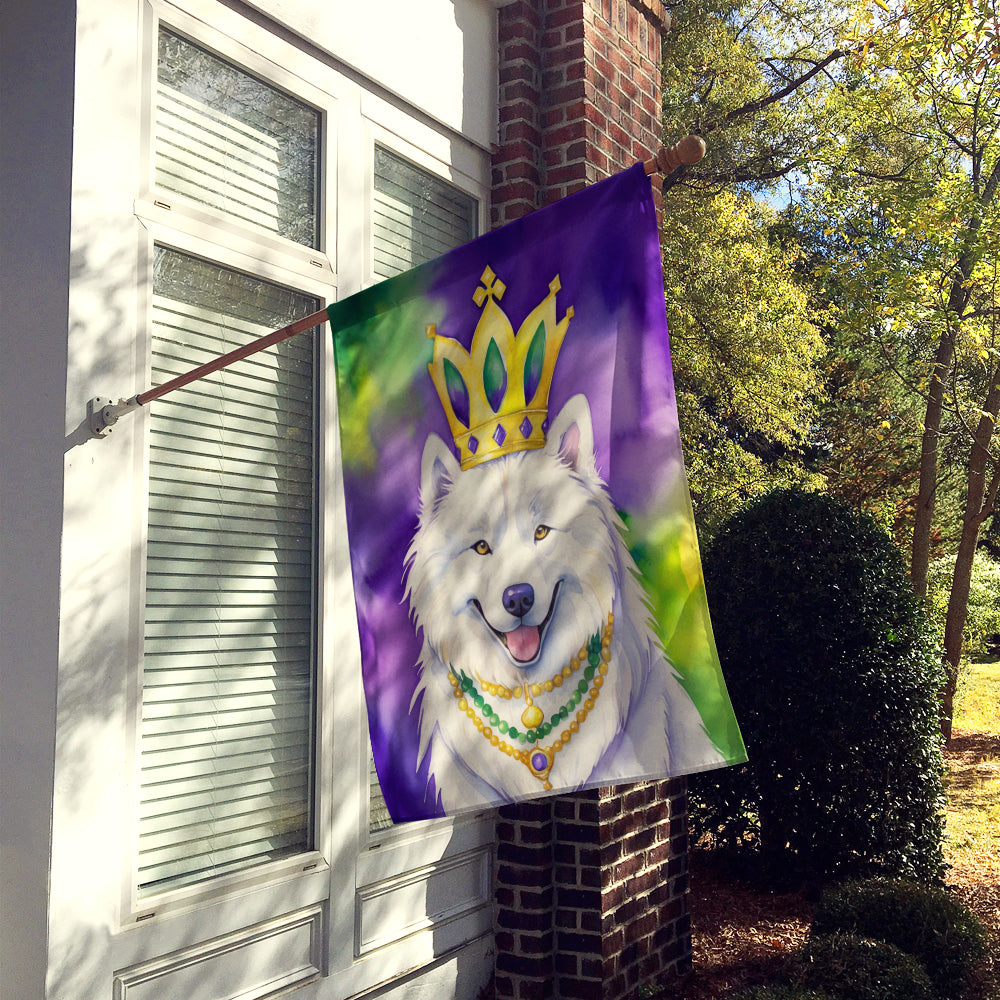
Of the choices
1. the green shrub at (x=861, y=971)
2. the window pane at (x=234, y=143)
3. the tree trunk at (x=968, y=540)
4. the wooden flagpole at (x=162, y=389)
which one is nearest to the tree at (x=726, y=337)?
the tree trunk at (x=968, y=540)

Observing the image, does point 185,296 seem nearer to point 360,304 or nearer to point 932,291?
point 360,304

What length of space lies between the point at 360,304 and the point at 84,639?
122cm

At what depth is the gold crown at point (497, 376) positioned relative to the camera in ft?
7.73

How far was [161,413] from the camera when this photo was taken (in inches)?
122

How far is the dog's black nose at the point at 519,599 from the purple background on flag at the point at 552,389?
0.80 ft

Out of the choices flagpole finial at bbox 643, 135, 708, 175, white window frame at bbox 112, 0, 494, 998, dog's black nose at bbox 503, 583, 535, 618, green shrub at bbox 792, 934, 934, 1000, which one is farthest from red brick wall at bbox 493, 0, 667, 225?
green shrub at bbox 792, 934, 934, 1000

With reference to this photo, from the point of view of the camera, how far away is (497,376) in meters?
2.38

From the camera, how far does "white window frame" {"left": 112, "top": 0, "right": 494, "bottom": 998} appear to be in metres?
2.98

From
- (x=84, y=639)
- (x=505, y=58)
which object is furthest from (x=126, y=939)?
(x=505, y=58)

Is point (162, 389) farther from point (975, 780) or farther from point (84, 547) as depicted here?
point (975, 780)

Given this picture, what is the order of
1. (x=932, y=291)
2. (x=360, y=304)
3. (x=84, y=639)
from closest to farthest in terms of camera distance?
(x=360, y=304), (x=84, y=639), (x=932, y=291)

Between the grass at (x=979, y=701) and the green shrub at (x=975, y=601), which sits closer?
the grass at (x=979, y=701)

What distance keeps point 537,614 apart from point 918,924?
3.31 metres

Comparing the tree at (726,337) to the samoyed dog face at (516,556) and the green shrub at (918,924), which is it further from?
the samoyed dog face at (516,556)
